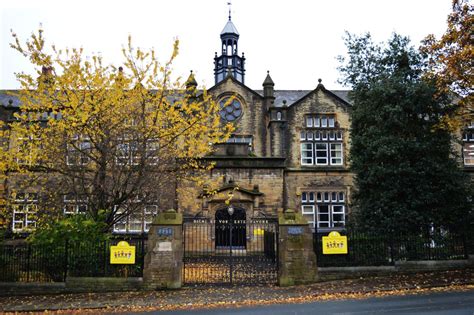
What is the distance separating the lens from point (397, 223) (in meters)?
18.8

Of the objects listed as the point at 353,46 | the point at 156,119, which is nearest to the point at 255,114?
the point at 353,46

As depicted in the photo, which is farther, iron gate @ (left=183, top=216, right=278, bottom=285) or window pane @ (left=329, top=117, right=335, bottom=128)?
window pane @ (left=329, top=117, right=335, bottom=128)

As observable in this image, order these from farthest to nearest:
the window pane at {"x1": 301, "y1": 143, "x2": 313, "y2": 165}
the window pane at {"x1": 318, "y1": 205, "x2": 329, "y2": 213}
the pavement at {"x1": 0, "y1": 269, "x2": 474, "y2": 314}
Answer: the window pane at {"x1": 301, "y1": 143, "x2": 313, "y2": 165} < the window pane at {"x1": 318, "y1": 205, "x2": 329, "y2": 213} < the pavement at {"x1": 0, "y1": 269, "x2": 474, "y2": 314}

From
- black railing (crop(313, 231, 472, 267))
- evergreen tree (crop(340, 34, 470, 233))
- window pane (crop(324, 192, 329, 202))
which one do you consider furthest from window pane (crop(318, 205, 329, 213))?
black railing (crop(313, 231, 472, 267))

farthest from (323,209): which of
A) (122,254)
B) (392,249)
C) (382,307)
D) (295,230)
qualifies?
(382,307)

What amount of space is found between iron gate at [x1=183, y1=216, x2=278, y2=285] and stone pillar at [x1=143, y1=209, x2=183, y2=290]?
84cm

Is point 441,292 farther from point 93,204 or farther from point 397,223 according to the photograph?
point 93,204

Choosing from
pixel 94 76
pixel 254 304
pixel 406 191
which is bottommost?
pixel 254 304

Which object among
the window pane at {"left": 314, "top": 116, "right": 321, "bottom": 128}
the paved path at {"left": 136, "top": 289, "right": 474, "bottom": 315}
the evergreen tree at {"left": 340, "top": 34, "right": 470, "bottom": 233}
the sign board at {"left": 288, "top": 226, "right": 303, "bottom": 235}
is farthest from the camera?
the window pane at {"left": 314, "top": 116, "right": 321, "bottom": 128}

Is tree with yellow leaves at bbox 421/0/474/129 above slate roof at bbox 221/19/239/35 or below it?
below

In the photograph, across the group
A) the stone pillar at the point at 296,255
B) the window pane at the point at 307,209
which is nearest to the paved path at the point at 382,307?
the stone pillar at the point at 296,255

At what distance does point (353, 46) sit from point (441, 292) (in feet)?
45.7

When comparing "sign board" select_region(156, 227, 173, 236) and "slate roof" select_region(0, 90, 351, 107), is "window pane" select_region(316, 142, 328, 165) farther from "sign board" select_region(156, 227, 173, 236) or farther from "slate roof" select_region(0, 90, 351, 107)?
"sign board" select_region(156, 227, 173, 236)

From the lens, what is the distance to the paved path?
10.1 metres
